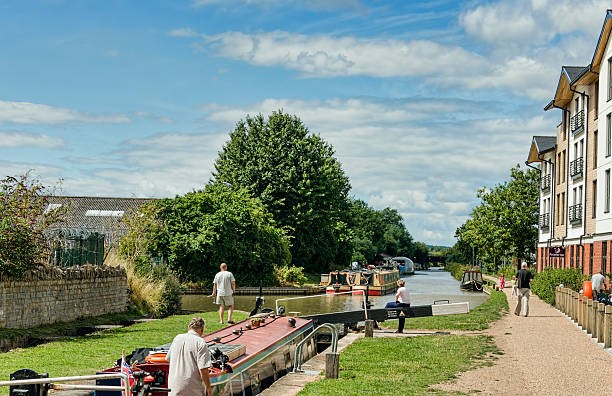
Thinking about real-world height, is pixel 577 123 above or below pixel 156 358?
above

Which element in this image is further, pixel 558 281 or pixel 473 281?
pixel 473 281

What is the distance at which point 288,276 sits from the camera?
51.4 metres

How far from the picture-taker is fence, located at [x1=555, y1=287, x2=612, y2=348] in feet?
54.8

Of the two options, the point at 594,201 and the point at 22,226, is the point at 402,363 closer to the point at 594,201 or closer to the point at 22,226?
the point at 22,226

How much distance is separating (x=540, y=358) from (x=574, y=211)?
23833 mm

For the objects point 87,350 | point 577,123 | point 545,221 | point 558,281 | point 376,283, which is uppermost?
point 577,123

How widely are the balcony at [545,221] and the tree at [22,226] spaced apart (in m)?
32.5

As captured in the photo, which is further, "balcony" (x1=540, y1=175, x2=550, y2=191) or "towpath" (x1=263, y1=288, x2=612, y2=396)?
"balcony" (x1=540, y1=175, x2=550, y2=191)

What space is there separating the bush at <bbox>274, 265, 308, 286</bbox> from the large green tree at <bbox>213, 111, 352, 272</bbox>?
4826 millimetres

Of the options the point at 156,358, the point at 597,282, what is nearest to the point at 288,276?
the point at 597,282

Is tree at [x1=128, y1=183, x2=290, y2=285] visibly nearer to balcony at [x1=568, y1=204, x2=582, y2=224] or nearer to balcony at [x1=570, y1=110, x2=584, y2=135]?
balcony at [x1=568, y1=204, x2=582, y2=224]

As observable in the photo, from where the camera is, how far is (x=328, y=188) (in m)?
59.1

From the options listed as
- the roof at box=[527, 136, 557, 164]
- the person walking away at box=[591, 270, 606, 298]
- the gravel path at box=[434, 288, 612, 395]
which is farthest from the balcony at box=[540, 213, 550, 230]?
the gravel path at box=[434, 288, 612, 395]

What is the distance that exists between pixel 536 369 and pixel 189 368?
306 inches
